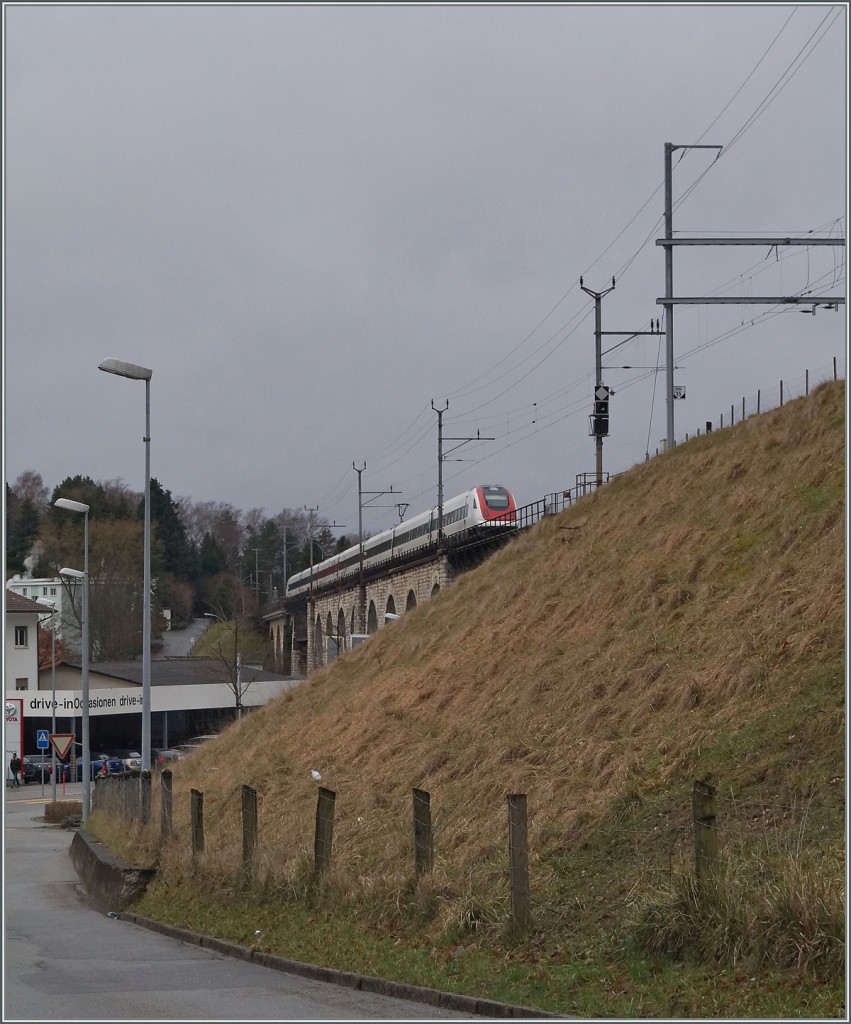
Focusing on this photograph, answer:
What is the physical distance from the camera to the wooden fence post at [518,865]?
10.9 meters

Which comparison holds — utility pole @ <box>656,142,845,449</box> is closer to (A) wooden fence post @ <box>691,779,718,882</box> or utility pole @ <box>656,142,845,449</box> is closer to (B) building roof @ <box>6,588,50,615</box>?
(A) wooden fence post @ <box>691,779,718,882</box>

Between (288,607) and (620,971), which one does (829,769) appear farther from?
→ (288,607)

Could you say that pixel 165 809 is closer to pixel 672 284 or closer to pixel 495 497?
pixel 672 284

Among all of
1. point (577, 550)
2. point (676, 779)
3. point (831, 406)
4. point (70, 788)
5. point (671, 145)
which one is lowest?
point (70, 788)

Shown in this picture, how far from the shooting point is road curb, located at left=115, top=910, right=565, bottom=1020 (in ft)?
29.7

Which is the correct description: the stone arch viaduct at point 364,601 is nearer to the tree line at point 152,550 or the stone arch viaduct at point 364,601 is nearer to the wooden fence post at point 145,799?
the tree line at point 152,550

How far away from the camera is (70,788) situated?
5875 centimetres

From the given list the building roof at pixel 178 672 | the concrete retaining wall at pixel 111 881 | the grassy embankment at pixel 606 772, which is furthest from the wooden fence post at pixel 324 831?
the building roof at pixel 178 672

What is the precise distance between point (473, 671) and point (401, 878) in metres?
12.0

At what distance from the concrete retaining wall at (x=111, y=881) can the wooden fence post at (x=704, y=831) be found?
965 centimetres

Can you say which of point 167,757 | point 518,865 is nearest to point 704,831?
point 518,865

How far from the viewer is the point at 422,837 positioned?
12.2 metres

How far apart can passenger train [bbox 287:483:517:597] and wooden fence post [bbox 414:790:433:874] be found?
39.0 m

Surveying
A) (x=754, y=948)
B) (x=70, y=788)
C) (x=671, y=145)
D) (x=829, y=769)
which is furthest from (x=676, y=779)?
(x=70, y=788)
